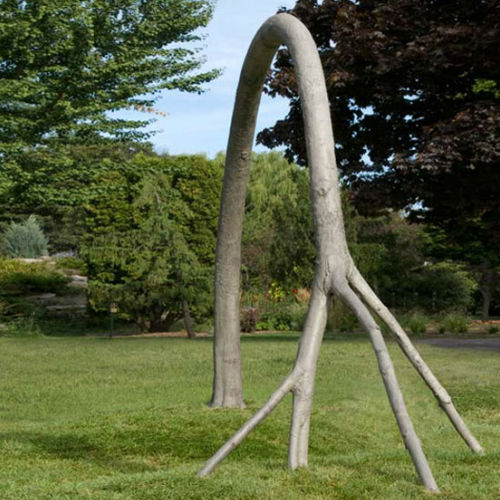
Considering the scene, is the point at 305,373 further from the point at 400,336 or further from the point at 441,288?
the point at 441,288

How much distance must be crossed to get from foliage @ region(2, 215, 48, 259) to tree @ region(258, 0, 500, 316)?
56.8ft

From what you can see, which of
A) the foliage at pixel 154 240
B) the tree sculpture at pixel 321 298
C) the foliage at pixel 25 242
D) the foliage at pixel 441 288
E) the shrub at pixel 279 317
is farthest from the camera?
the foliage at pixel 25 242

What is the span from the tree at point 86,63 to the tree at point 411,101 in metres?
5.71

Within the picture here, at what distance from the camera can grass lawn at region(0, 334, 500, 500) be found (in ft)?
13.5

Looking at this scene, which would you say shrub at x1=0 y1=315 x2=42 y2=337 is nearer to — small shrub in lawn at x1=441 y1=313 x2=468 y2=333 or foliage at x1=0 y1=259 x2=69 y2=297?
foliage at x1=0 y1=259 x2=69 y2=297

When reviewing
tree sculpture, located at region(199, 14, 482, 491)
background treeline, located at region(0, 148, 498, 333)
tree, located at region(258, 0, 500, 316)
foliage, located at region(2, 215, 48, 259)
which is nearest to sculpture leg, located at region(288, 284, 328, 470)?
tree sculpture, located at region(199, 14, 482, 491)

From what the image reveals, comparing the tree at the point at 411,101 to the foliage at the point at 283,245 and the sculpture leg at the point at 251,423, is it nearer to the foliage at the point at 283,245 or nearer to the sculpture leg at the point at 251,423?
the foliage at the point at 283,245

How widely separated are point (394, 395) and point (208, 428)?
2.81 meters

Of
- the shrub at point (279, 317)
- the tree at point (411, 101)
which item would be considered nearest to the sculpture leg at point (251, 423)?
the tree at point (411, 101)

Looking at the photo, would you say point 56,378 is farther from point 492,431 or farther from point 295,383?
point 295,383

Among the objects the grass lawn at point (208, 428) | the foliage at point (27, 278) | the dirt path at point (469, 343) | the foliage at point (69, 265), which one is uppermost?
the foliage at point (69, 265)

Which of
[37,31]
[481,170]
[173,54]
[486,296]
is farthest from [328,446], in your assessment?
[486,296]

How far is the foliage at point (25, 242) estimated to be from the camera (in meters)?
31.1

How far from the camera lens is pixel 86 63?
67.0ft
